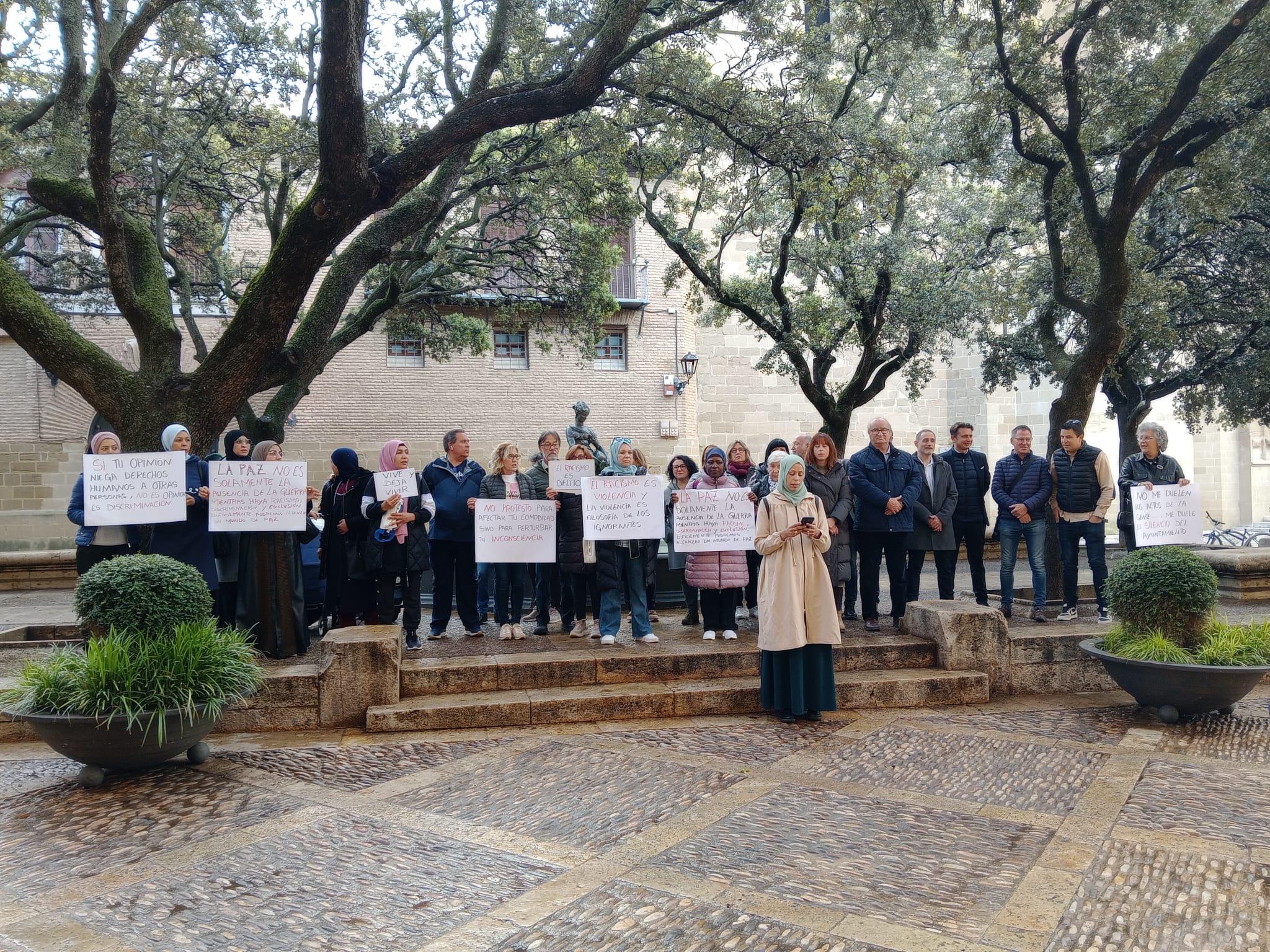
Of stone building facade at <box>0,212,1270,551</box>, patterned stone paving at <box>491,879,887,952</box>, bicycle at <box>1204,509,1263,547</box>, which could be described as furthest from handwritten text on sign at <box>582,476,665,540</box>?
bicycle at <box>1204,509,1263,547</box>

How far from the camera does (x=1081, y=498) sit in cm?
786

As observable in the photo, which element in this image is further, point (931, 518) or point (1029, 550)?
point (1029, 550)

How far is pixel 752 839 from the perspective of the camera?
4094 mm

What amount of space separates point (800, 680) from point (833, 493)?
6.51ft

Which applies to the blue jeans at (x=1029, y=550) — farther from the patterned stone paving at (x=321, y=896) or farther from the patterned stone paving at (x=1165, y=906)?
the patterned stone paving at (x=321, y=896)

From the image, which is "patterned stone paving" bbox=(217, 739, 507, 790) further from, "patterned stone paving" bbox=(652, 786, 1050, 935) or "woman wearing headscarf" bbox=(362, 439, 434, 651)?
"patterned stone paving" bbox=(652, 786, 1050, 935)

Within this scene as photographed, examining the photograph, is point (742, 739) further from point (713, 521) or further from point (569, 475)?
point (569, 475)

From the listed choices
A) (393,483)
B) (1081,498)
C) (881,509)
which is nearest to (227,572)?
(393,483)

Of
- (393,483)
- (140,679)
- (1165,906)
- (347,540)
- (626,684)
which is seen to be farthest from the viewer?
(347,540)

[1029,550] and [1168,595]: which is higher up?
[1029,550]

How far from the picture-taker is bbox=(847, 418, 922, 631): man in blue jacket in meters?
7.80

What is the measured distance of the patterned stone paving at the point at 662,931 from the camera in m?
3.12

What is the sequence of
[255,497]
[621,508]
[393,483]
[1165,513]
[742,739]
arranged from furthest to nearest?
[1165,513]
[621,508]
[393,483]
[255,497]
[742,739]

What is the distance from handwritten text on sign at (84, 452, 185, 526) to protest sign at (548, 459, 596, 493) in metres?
2.84
